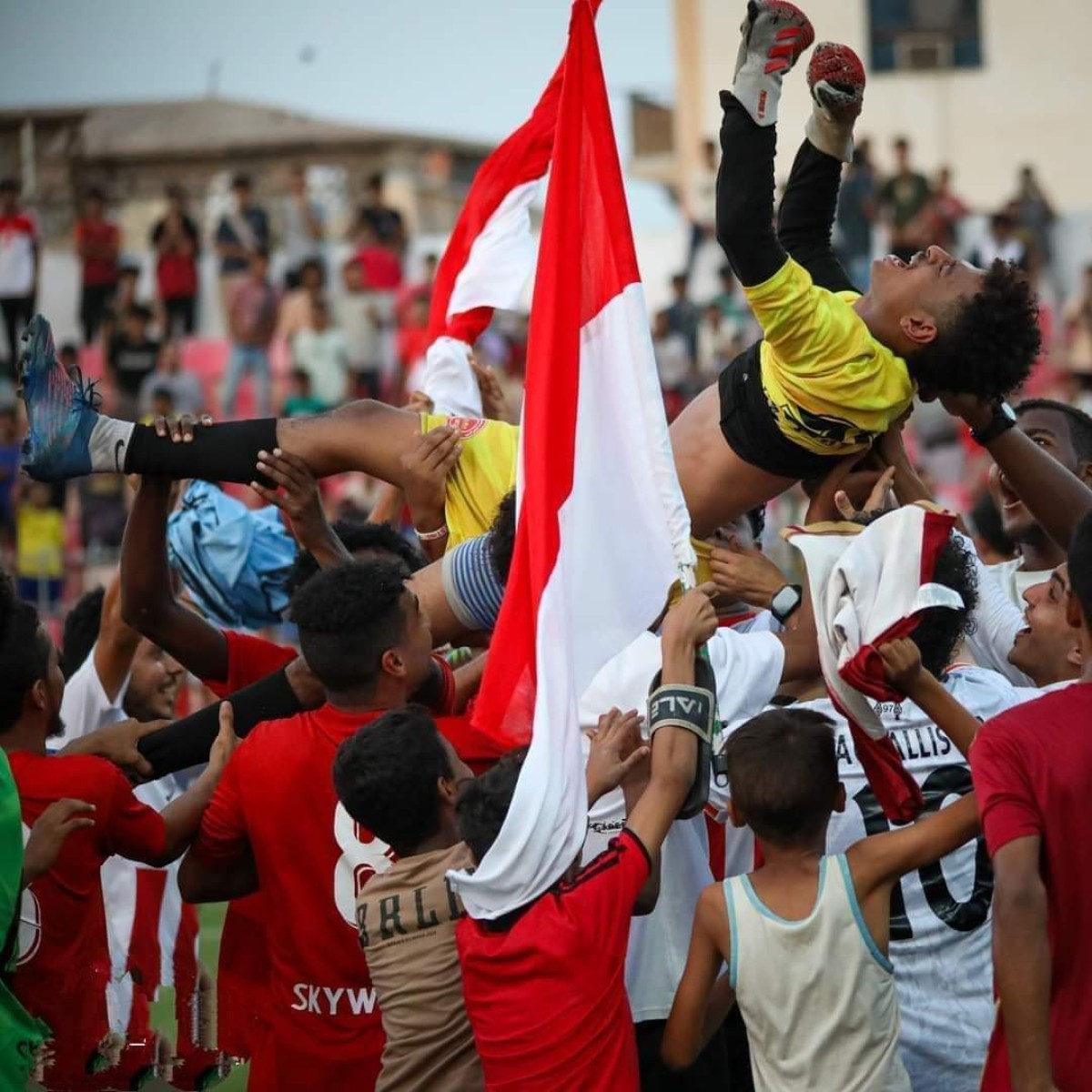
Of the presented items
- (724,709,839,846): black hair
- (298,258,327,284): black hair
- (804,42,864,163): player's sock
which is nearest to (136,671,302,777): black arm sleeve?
(724,709,839,846): black hair

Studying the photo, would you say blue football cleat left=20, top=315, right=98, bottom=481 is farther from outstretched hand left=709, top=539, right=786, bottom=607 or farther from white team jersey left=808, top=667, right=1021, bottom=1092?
white team jersey left=808, top=667, right=1021, bottom=1092

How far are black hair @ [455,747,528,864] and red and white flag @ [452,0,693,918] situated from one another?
0.29ft

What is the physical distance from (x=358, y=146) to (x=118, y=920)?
101 feet

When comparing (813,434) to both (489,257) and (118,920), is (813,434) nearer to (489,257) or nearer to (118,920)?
(489,257)

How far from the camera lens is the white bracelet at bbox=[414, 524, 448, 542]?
19.0ft

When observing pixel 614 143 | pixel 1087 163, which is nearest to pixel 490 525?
pixel 614 143

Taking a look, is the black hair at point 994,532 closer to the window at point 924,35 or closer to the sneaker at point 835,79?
the sneaker at point 835,79

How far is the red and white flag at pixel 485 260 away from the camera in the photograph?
21.8 feet

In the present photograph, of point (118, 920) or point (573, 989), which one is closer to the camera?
point (573, 989)

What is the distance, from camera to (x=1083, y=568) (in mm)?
3564

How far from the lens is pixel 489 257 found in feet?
22.2

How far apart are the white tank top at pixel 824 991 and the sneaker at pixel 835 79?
→ 2264 mm

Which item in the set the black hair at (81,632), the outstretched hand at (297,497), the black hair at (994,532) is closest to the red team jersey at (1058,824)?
the outstretched hand at (297,497)

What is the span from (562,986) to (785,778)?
1.96 ft
